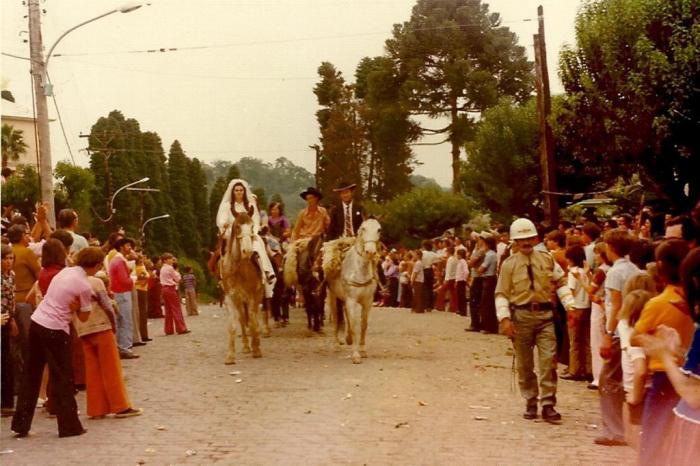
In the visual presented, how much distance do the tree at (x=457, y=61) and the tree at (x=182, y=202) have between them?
4501 cm

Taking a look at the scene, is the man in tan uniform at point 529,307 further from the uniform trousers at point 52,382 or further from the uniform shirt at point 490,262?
the uniform shirt at point 490,262

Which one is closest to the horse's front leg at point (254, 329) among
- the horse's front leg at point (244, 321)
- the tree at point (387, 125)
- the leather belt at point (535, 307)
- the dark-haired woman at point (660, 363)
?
the horse's front leg at point (244, 321)

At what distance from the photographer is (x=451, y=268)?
98.7 ft

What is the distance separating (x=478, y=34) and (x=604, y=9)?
17.7 meters

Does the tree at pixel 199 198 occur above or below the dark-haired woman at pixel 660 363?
above

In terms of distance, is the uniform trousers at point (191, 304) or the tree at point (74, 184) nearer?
the uniform trousers at point (191, 304)

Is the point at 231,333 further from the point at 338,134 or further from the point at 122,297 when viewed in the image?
the point at 338,134

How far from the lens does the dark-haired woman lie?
7.18 m

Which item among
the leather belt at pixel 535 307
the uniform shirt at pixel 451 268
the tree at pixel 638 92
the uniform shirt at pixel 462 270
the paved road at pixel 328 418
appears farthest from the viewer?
the uniform shirt at pixel 451 268

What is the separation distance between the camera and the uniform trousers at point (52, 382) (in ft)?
34.6

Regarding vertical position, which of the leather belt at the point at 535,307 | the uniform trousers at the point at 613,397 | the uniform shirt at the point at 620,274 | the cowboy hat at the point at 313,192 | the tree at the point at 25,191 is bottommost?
the uniform trousers at the point at 613,397

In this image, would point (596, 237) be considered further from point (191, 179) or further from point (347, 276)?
point (191, 179)

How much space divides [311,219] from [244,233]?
13.6ft

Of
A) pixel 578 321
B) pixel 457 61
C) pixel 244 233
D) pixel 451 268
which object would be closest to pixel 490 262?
pixel 451 268
